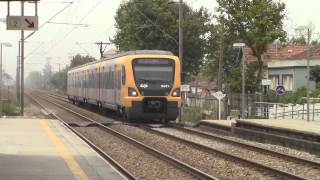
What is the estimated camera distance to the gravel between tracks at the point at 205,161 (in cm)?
1316

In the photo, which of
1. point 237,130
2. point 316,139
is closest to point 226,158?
point 316,139

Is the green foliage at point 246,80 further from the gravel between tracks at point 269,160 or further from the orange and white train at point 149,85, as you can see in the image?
the gravel between tracks at point 269,160

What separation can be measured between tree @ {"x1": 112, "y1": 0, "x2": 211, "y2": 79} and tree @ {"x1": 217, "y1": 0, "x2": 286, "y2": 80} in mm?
12872

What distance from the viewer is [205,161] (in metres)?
15.5

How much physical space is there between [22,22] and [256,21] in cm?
1694

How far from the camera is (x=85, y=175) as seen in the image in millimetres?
11242

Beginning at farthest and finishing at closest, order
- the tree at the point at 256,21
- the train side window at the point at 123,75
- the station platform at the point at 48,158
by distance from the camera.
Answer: the tree at the point at 256,21
the train side window at the point at 123,75
the station platform at the point at 48,158

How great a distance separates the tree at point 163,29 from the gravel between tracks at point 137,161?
3185cm

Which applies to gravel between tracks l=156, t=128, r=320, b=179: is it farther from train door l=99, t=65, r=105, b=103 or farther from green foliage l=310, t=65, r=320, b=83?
green foliage l=310, t=65, r=320, b=83

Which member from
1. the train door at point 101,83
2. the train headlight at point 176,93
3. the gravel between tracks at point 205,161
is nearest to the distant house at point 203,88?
the train door at point 101,83

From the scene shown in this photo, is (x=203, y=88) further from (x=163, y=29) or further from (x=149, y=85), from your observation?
(x=149, y=85)

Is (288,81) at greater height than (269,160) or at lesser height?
greater

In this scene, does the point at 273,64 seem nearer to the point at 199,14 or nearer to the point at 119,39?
the point at 199,14

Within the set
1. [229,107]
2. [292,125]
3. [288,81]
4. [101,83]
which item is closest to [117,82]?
[101,83]
